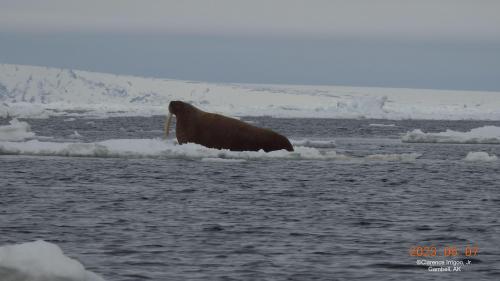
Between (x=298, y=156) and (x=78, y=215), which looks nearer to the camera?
(x=78, y=215)

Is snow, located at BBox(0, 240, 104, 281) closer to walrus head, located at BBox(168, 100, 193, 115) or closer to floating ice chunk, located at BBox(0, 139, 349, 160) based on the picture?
floating ice chunk, located at BBox(0, 139, 349, 160)

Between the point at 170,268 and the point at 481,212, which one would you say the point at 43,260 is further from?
the point at 481,212

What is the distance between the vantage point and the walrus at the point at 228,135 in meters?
24.0

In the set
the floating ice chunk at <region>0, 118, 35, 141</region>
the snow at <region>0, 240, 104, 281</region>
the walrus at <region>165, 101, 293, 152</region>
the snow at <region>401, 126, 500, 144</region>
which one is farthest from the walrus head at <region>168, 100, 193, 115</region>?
the snow at <region>0, 240, 104, 281</region>

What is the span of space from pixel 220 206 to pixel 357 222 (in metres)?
2.47

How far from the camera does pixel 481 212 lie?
15.1 m

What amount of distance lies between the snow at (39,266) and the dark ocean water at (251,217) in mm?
1666

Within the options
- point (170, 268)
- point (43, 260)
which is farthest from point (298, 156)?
point (43, 260)

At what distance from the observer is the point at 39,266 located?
7.73m

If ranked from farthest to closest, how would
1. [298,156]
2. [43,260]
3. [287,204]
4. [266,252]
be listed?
[298,156], [287,204], [266,252], [43,260]

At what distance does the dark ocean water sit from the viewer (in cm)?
1034

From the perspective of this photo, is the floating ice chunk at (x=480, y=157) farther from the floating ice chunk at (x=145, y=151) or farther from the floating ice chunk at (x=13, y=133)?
the floating ice chunk at (x=13, y=133)

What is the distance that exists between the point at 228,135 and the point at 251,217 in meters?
10.1
